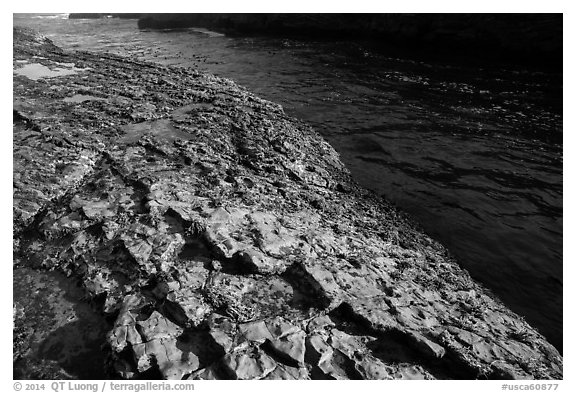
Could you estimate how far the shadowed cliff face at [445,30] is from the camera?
21812mm

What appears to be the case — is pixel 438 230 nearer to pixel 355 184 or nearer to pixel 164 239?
pixel 355 184

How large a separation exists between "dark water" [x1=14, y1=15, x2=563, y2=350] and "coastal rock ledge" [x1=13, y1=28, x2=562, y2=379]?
0.96 m

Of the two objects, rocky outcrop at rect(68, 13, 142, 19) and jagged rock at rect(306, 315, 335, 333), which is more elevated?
rocky outcrop at rect(68, 13, 142, 19)

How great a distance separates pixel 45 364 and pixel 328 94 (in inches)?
571

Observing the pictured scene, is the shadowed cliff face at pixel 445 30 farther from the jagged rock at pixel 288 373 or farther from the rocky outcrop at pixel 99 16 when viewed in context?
the jagged rock at pixel 288 373

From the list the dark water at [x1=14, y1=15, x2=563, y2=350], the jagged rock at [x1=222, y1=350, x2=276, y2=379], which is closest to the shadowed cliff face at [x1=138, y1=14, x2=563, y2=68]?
the dark water at [x1=14, y1=15, x2=563, y2=350]

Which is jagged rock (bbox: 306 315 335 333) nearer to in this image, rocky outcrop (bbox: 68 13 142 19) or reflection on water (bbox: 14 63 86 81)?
reflection on water (bbox: 14 63 86 81)

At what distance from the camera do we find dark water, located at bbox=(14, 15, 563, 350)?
24.1ft

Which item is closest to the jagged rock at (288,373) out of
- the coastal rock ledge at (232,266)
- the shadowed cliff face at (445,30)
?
the coastal rock ledge at (232,266)

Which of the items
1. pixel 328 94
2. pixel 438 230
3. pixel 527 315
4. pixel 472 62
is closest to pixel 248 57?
pixel 328 94

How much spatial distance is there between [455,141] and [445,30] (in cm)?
1795

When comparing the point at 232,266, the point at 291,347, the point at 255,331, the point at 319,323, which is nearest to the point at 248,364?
the point at 255,331

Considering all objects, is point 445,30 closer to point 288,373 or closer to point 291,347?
point 291,347

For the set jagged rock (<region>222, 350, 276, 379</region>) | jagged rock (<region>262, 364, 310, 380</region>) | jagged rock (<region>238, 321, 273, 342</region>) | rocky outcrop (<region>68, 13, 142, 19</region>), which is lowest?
jagged rock (<region>262, 364, 310, 380</region>)
